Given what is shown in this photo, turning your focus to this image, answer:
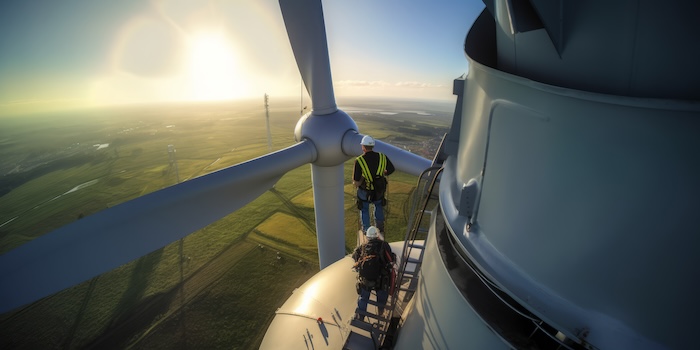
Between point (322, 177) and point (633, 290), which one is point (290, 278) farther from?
point (633, 290)

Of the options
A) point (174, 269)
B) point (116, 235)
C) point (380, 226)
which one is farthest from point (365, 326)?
point (174, 269)

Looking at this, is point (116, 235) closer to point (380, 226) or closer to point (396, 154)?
point (380, 226)

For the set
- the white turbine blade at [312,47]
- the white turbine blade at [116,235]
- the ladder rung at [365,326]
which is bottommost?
the ladder rung at [365,326]

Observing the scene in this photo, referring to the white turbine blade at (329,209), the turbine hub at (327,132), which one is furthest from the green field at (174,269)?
the turbine hub at (327,132)

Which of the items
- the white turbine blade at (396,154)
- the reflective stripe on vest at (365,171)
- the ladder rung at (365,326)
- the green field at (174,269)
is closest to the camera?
the ladder rung at (365,326)

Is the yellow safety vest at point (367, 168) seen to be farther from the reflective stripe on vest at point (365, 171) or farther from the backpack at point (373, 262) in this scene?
the backpack at point (373, 262)

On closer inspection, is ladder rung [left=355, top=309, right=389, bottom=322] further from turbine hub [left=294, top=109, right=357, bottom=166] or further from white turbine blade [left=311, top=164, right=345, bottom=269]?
white turbine blade [left=311, top=164, right=345, bottom=269]
